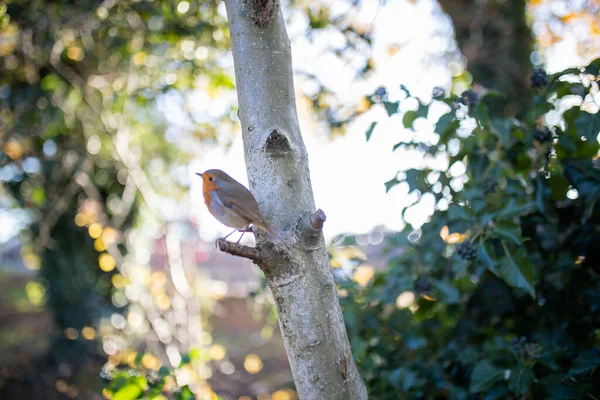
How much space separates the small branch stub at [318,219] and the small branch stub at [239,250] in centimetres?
18

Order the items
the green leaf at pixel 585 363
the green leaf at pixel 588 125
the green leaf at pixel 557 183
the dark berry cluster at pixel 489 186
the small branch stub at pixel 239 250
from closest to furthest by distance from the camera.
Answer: the small branch stub at pixel 239 250 < the green leaf at pixel 585 363 < the green leaf at pixel 588 125 < the green leaf at pixel 557 183 < the dark berry cluster at pixel 489 186

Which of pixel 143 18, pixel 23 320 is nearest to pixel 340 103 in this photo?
pixel 143 18

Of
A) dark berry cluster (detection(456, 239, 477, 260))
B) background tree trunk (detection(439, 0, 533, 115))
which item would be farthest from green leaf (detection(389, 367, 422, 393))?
background tree trunk (detection(439, 0, 533, 115))

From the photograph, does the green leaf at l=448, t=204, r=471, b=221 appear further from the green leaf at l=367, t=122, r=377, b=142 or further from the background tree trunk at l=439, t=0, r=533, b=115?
the background tree trunk at l=439, t=0, r=533, b=115

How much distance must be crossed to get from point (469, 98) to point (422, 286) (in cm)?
86

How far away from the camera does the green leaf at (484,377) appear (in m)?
2.00

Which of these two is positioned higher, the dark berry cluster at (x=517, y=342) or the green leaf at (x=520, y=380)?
the dark berry cluster at (x=517, y=342)

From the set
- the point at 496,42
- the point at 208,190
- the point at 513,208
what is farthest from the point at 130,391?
the point at 496,42

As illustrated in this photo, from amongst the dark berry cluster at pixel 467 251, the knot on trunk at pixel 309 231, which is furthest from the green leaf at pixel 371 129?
the knot on trunk at pixel 309 231

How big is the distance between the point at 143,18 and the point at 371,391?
288 centimetres

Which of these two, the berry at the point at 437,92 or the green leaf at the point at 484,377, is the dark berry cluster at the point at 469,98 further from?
the green leaf at the point at 484,377

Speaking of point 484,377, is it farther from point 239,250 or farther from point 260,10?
point 260,10

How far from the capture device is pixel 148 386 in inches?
85.1

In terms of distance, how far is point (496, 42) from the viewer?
475 cm
